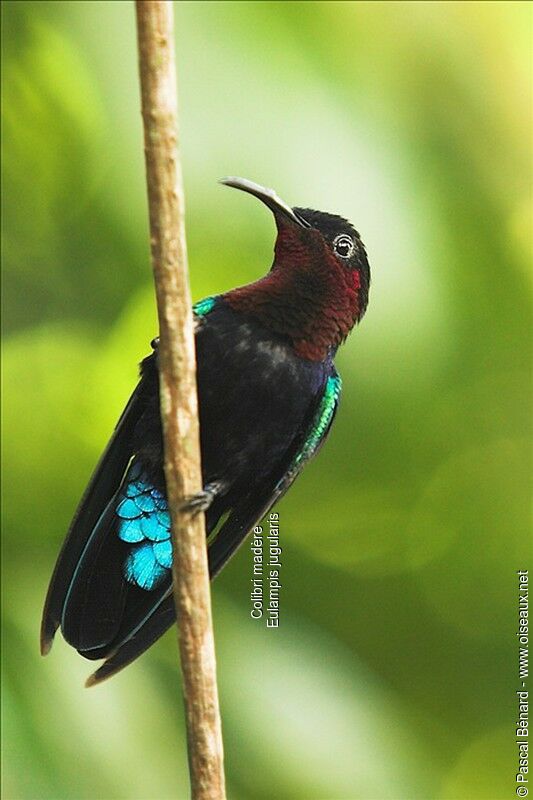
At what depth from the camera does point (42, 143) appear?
3.21 m

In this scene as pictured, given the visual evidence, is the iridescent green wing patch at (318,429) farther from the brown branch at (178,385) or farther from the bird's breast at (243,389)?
the brown branch at (178,385)

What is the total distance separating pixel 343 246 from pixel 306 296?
0.16 metres

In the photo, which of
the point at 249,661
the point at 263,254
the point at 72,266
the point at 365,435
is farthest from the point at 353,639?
the point at 72,266

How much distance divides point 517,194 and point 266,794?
1.79 metres

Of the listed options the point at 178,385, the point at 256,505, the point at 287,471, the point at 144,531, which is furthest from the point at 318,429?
the point at 178,385

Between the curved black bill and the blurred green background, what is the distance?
542mm

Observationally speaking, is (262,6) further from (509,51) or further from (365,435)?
(365,435)

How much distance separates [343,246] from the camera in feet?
7.96

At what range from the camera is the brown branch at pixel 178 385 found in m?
1.40

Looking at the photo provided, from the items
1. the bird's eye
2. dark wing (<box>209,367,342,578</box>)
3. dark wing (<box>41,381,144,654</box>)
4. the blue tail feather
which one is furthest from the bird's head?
the blue tail feather

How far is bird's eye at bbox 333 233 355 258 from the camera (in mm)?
2420

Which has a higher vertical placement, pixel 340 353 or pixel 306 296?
pixel 340 353

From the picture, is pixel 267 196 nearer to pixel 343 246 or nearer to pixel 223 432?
pixel 343 246

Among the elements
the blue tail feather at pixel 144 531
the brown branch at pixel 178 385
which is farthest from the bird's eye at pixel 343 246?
the brown branch at pixel 178 385
